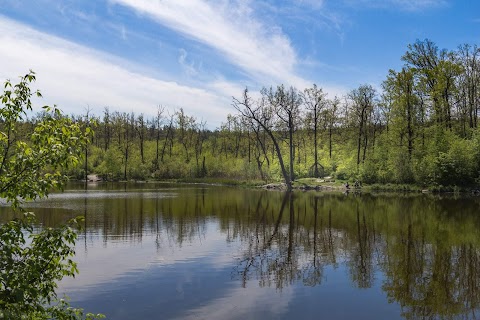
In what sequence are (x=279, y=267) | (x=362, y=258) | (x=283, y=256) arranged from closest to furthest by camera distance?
(x=279, y=267), (x=362, y=258), (x=283, y=256)

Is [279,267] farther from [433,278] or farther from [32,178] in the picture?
[32,178]

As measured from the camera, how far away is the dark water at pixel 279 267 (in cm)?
998

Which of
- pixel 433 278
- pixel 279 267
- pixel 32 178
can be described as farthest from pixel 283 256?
pixel 32 178

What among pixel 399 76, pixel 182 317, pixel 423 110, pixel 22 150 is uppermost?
pixel 399 76

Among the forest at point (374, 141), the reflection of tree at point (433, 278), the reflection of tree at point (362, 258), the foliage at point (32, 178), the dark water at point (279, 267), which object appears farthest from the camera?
the forest at point (374, 141)

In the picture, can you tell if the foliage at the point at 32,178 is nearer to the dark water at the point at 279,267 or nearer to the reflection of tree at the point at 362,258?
the dark water at the point at 279,267

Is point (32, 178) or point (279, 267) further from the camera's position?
point (279, 267)

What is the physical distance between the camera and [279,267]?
13.8m

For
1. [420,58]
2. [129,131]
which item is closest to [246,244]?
[420,58]

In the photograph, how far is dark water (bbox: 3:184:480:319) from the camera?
9977mm

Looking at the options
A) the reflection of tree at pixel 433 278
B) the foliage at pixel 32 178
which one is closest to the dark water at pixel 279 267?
the reflection of tree at pixel 433 278

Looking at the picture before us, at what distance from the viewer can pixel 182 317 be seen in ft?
30.7

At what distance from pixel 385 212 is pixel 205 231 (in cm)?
1421

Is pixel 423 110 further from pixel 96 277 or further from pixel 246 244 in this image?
pixel 96 277
